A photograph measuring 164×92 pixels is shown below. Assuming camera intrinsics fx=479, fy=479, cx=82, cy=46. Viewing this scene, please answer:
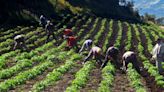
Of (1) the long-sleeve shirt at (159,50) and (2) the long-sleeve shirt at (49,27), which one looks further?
(2) the long-sleeve shirt at (49,27)

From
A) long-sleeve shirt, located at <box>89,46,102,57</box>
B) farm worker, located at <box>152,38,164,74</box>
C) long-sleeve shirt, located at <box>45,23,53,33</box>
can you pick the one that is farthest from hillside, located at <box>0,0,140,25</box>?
farm worker, located at <box>152,38,164,74</box>

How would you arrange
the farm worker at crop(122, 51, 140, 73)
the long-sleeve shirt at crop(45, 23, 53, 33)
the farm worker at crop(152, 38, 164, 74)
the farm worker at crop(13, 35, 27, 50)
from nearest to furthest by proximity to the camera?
1. the farm worker at crop(152, 38, 164, 74)
2. the farm worker at crop(122, 51, 140, 73)
3. the farm worker at crop(13, 35, 27, 50)
4. the long-sleeve shirt at crop(45, 23, 53, 33)

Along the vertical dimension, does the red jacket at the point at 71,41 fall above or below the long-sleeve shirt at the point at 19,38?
above

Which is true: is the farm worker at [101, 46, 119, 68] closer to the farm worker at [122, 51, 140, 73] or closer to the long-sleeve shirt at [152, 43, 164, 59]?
the farm worker at [122, 51, 140, 73]

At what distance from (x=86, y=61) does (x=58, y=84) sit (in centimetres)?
640

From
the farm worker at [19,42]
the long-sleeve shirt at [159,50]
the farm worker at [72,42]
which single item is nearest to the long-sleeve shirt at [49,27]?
the farm worker at [72,42]

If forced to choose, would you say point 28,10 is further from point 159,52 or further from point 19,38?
point 159,52

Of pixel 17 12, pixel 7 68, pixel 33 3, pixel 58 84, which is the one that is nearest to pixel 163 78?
pixel 58 84

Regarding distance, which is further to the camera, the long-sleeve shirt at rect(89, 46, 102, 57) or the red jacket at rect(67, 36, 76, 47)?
the red jacket at rect(67, 36, 76, 47)

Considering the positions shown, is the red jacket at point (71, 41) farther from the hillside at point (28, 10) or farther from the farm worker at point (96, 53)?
the hillside at point (28, 10)

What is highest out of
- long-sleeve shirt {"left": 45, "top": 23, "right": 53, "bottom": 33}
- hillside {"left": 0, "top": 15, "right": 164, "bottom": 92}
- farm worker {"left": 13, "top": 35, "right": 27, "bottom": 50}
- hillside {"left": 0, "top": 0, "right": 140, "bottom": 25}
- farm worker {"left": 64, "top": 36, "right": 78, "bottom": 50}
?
hillside {"left": 0, "top": 0, "right": 140, "bottom": 25}

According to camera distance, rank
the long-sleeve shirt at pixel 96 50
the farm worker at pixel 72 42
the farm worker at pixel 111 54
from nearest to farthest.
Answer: the farm worker at pixel 111 54, the long-sleeve shirt at pixel 96 50, the farm worker at pixel 72 42

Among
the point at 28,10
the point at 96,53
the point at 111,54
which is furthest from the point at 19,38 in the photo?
the point at 28,10

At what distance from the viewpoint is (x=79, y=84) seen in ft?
63.9
